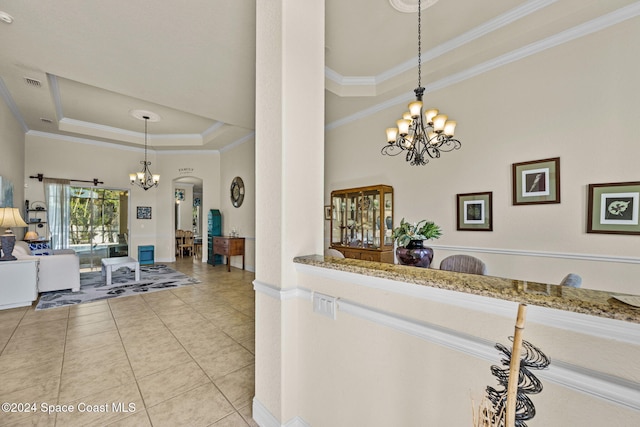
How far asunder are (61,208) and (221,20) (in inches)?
265

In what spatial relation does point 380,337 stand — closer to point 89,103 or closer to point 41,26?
point 41,26

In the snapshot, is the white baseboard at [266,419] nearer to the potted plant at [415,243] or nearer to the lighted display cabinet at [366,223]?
the potted plant at [415,243]

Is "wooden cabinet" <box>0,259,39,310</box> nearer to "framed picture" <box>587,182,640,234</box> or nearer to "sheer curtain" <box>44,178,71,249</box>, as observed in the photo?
"sheer curtain" <box>44,178,71,249</box>

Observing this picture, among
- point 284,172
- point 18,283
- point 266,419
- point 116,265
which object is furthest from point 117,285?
point 284,172

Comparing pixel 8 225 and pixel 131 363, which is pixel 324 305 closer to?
pixel 131 363

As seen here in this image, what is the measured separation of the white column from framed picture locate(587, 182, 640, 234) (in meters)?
2.89

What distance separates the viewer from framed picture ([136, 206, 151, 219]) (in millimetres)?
7559

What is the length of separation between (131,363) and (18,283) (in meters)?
2.96

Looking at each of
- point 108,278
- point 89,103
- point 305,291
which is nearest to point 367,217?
point 305,291

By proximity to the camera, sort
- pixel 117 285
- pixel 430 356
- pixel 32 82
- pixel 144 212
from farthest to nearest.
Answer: pixel 144 212 → pixel 117 285 → pixel 32 82 → pixel 430 356

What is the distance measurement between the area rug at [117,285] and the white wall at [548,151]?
4906mm

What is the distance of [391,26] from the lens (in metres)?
3.08

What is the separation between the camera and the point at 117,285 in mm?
5102

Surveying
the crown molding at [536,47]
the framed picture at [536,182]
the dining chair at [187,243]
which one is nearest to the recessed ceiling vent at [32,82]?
the crown molding at [536,47]
